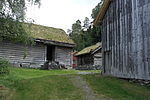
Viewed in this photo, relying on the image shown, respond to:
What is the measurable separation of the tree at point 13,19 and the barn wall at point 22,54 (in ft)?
34.7

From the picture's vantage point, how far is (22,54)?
25.1m

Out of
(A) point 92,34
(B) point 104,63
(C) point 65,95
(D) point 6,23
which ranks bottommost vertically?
(C) point 65,95

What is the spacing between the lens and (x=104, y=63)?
770 inches

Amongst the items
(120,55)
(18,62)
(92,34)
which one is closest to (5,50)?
(18,62)

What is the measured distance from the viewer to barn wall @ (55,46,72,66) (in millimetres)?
28250

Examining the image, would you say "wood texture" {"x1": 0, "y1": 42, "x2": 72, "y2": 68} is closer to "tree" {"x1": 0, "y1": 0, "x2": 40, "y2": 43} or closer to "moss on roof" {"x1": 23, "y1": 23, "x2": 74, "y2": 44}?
"moss on roof" {"x1": 23, "y1": 23, "x2": 74, "y2": 44}

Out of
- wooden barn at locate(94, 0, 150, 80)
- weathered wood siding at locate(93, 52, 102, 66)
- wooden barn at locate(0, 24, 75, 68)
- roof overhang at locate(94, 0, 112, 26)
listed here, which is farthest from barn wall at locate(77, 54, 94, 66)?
wooden barn at locate(94, 0, 150, 80)

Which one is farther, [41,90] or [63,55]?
[63,55]

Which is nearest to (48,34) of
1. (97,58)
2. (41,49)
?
(41,49)

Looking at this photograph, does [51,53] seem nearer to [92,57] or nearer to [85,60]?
[92,57]

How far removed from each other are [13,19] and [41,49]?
14897 millimetres

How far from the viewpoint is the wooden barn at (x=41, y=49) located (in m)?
24.3

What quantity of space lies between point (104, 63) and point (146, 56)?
6245 mm

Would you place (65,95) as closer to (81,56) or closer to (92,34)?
(81,56)
